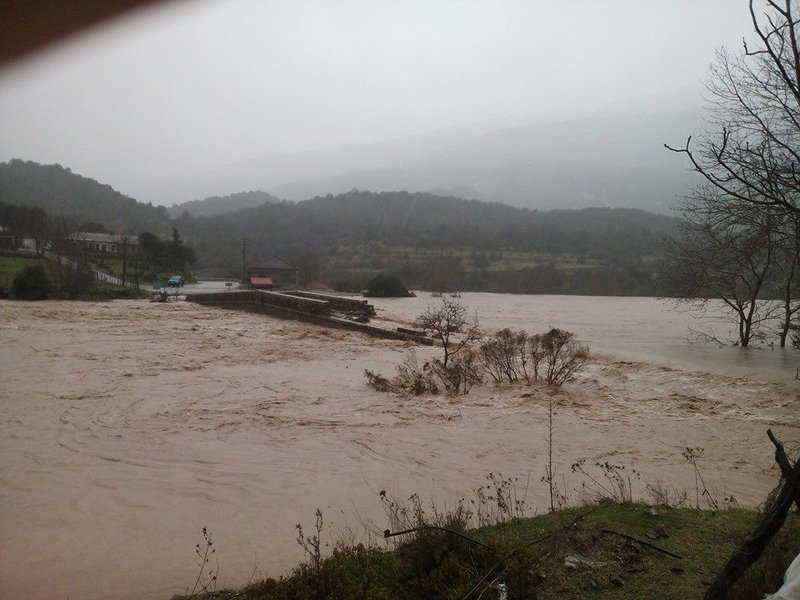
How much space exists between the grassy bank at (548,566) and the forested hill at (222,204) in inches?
4320

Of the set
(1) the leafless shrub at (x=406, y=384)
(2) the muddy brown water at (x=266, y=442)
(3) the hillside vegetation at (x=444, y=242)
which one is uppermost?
(3) the hillside vegetation at (x=444, y=242)

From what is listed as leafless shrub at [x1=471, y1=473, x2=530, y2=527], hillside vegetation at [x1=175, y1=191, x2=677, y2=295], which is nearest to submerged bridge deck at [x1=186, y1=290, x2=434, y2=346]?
leafless shrub at [x1=471, y1=473, x2=530, y2=527]

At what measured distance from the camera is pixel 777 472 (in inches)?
309

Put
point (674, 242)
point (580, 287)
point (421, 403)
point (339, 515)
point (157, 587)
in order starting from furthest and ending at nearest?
point (580, 287) → point (674, 242) → point (421, 403) → point (339, 515) → point (157, 587)

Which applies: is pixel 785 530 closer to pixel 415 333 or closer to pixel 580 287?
pixel 415 333

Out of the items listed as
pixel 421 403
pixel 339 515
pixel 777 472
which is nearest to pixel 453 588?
pixel 339 515

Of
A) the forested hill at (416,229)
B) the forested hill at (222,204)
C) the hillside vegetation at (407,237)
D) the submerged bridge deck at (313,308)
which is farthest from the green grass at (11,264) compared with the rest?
the forested hill at (222,204)

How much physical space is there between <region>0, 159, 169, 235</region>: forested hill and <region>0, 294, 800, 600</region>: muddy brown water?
32643 mm

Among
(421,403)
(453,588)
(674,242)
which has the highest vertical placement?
(674,242)

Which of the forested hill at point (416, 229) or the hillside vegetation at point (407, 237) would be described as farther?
the forested hill at point (416, 229)

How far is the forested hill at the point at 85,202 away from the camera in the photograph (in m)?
46.5

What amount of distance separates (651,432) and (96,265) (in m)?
48.4

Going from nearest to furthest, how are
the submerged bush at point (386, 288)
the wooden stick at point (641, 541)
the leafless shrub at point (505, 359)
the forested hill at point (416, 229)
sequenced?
the wooden stick at point (641, 541)
the leafless shrub at point (505, 359)
the submerged bush at point (386, 288)
the forested hill at point (416, 229)

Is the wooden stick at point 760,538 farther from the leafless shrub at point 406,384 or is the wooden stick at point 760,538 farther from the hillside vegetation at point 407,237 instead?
the hillside vegetation at point 407,237
